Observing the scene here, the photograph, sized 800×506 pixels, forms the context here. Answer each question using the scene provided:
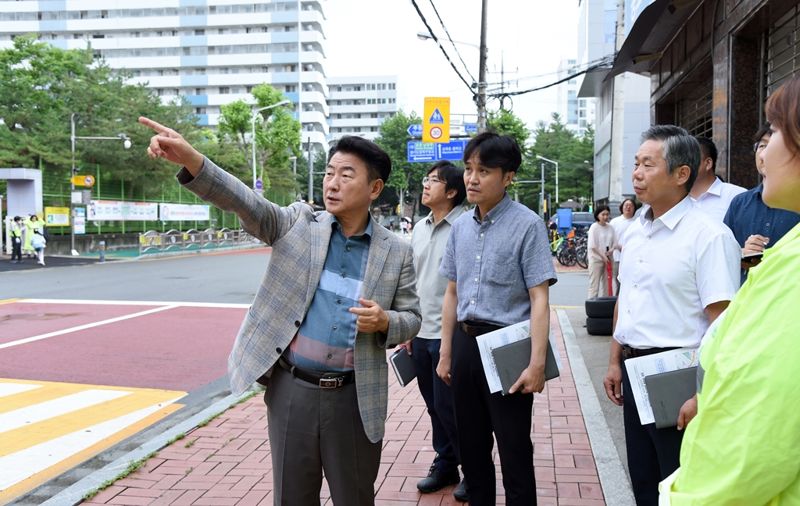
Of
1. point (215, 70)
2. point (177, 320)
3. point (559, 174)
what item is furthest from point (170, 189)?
point (215, 70)

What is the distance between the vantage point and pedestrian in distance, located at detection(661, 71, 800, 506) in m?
1.00

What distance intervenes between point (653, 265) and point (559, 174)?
2466 inches

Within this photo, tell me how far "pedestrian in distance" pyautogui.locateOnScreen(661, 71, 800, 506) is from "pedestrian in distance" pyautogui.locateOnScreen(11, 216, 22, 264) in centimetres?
2478

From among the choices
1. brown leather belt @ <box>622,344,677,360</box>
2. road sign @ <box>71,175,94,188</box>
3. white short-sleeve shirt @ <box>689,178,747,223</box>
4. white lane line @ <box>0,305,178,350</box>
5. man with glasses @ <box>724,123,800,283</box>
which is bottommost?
white lane line @ <box>0,305,178,350</box>

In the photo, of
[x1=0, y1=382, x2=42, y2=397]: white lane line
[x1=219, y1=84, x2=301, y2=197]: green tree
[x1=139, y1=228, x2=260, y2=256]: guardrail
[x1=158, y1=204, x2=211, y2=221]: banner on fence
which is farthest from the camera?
[x1=219, y1=84, x2=301, y2=197]: green tree

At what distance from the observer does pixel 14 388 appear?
6250 mm

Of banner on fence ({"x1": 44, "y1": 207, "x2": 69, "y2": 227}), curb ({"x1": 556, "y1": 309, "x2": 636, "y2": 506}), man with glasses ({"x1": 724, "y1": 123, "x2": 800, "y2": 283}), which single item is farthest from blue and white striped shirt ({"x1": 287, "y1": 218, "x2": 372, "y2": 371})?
banner on fence ({"x1": 44, "y1": 207, "x2": 69, "y2": 227})

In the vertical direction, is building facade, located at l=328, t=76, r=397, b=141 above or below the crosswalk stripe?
above

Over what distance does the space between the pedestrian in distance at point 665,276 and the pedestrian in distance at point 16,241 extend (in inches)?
932

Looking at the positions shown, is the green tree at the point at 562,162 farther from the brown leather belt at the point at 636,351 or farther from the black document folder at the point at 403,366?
the brown leather belt at the point at 636,351

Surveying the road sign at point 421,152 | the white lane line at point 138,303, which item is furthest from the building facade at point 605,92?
the white lane line at point 138,303

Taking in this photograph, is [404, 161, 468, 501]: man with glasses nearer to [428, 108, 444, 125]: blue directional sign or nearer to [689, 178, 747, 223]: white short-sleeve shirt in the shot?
[689, 178, 747, 223]: white short-sleeve shirt

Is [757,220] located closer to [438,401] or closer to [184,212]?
[438,401]

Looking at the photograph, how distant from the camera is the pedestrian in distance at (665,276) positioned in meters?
2.49
